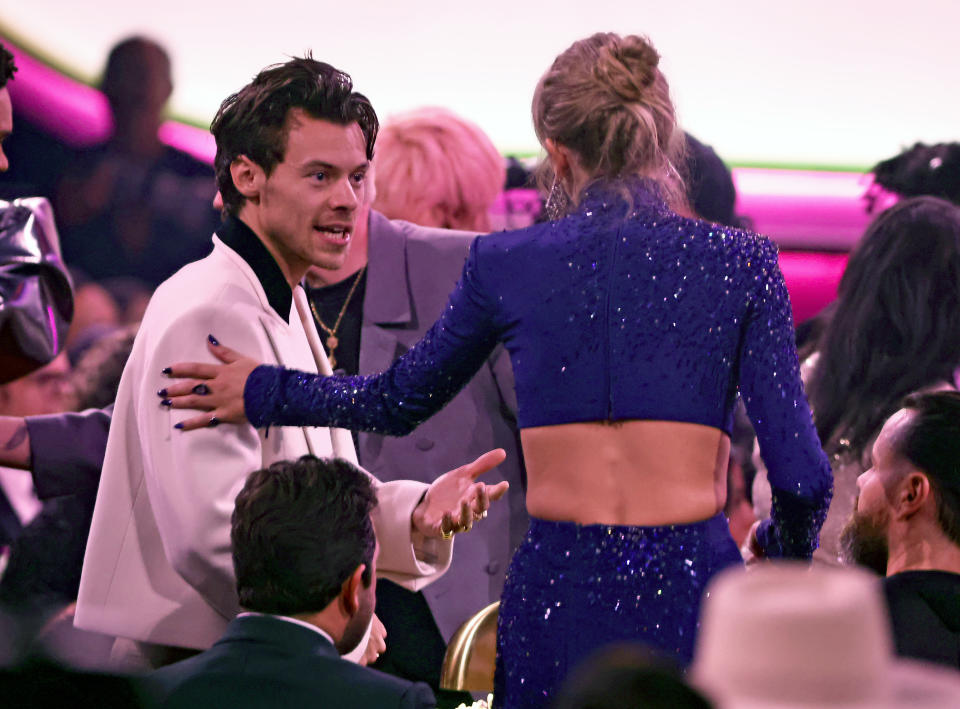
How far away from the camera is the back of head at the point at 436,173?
10.2 ft

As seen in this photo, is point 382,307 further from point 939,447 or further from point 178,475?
point 939,447

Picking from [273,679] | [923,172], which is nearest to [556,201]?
[273,679]

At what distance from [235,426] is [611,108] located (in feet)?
2.31

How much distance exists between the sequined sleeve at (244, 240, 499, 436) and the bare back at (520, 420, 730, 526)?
7.7 inches

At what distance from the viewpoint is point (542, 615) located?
170 cm

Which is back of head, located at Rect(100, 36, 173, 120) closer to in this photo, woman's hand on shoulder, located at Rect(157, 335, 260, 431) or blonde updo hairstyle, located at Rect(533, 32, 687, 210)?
woman's hand on shoulder, located at Rect(157, 335, 260, 431)

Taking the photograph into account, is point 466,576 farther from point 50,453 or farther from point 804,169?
point 804,169

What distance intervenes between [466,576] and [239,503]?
44.1 inches

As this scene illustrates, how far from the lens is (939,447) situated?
2.00 metres

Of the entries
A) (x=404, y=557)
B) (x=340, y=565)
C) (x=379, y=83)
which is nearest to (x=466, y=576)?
(x=404, y=557)

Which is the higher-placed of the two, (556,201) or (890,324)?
(556,201)

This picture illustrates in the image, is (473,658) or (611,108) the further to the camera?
(473,658)

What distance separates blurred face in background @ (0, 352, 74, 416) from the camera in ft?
12.0

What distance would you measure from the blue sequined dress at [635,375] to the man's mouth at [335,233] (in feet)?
1.21
